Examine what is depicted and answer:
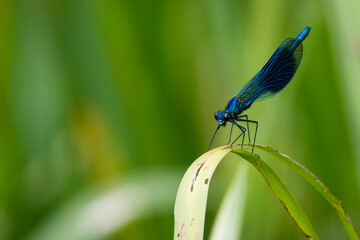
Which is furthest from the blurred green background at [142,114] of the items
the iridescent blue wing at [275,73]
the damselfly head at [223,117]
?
the damselfly head at [223,117]

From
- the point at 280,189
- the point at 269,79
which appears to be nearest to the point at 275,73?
the point at 269,79

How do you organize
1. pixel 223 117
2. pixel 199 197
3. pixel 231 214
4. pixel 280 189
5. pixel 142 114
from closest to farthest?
pixel 199 197, pixel 280 189, pixel 231 214, pixel 223 117, pixel 142 114

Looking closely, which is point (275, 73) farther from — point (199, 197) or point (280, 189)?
point (199, 197)

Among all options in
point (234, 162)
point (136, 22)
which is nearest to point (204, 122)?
point (234, 162)

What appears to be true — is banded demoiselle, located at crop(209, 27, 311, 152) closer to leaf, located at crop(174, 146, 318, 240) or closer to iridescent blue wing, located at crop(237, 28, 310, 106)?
iridescent blue wing, located at crop(237, 28, 310, 106)

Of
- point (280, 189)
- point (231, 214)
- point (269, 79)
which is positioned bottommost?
point (231, 214)

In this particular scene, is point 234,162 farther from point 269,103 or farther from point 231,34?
point 231,34
